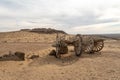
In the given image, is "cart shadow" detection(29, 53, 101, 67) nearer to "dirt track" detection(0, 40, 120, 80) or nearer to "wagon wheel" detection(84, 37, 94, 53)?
"dirt track" detection(0, 40, 120, 80)

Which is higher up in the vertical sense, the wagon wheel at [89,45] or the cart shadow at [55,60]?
the wagon wheel at [89,45]

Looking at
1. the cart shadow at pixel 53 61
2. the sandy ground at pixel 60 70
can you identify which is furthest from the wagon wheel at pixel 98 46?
the sandy ground at pixel 60 70

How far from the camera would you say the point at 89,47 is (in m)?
16.2

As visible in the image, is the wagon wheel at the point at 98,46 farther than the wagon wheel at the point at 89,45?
Yes

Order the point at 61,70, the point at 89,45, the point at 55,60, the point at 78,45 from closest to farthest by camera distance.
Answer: the point at 61,70 < the point at 55,60 < the point at 78,45 < the point at 89,45

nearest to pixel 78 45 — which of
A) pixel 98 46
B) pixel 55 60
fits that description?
pixel 55 60

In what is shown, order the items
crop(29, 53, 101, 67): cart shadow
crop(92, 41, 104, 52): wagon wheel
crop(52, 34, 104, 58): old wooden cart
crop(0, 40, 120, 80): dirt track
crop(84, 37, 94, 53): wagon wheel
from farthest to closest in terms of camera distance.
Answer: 1. crop(92, 41, 104, 52): wagon wheel
2. crop(84, 37, 94, 53): wagon wheel
3. crop(52, 34, 104, 58): old wooden cart
4. crop(29, 53, 101, 67): cart shadow
5. crop(0, 40, 120, 80): dirt track

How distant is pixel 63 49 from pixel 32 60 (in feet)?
8.10

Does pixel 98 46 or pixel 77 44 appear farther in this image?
pixel 98 46

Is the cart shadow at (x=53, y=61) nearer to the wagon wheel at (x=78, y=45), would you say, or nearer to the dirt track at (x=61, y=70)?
the dirt track at (x=61, y=70)

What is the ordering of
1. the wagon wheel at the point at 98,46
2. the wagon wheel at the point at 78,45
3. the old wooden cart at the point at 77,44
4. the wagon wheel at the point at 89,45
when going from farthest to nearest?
the wagon wheel at the point at 98,46 < the wagon wheel at the point at 89,45 < the old wooden cart at the point at 77,44 < the wagon wheel at the point at 78,45

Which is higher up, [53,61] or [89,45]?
[89,45]

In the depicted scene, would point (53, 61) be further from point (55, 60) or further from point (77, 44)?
point (77, 44)

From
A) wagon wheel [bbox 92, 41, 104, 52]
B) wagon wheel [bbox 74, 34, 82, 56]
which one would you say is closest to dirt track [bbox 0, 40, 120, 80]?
wagon wheel [bbox 74, 34, 82, 56]
